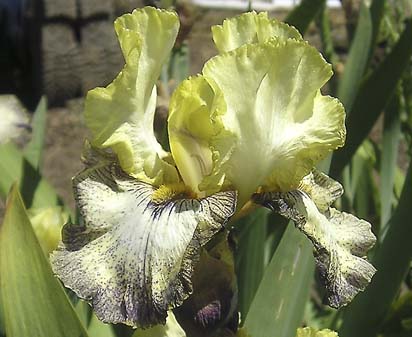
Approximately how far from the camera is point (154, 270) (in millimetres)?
757

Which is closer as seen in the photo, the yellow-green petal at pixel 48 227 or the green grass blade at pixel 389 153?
the yellow-green petal at pixel 48 227

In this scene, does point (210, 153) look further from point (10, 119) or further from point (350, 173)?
point (350, 173)

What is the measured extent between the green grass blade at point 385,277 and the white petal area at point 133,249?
426 mm

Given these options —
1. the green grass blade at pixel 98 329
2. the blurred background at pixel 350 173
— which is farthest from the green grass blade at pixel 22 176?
the green grass blade at pixel 98 329

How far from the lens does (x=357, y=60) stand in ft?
4.92

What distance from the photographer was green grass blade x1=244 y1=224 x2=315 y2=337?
1.09 meters

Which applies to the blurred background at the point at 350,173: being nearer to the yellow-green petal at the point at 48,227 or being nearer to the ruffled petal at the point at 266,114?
the yellow-green petal at the point at 48,227

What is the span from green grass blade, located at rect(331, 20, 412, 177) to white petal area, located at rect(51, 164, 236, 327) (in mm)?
630

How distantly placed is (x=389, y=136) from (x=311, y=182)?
0.71 meters

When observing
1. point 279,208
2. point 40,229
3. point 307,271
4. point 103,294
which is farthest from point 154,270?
point 307,271

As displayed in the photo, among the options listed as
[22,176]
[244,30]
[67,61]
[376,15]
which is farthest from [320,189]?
[67,61]

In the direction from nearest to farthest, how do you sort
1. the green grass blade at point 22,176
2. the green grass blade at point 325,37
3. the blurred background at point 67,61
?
the green grass blade at point 22,176 → the green grass blade at point 325,37 → the blurred background at point 67,61

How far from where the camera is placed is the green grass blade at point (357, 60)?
1.46 meters

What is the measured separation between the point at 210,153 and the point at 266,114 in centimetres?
9
